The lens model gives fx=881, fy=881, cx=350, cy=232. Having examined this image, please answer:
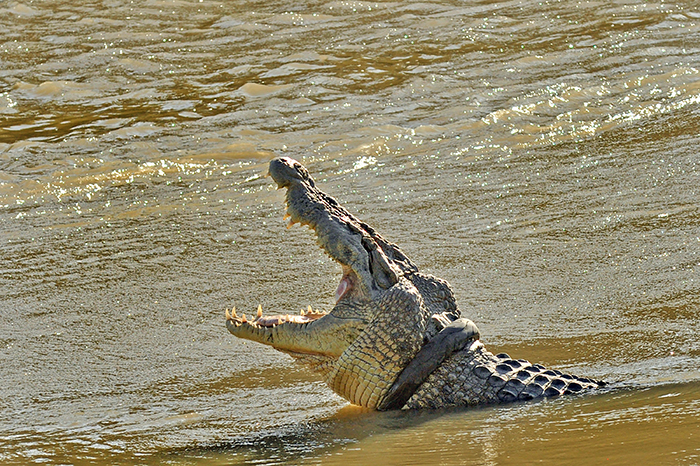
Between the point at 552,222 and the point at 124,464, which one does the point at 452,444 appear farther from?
the point at 552,222

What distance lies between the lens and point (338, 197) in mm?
7203

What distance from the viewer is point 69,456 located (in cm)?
370

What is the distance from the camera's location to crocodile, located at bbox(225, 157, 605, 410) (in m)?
3.96

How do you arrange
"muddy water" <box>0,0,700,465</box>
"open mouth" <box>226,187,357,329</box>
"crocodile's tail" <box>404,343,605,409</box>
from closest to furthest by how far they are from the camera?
"muddy water" <box>0,0,700,465</box> < "crocodile's tail" <box>404,343,605,409</box> < "open mouth" <box>226,187,357,329</box>

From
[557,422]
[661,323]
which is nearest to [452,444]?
[557,422]

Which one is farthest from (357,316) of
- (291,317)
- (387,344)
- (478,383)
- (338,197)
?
(338,197)

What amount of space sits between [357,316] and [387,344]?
0.62 ft

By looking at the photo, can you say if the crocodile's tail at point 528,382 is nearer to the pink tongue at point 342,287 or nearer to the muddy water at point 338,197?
the muddy water at point 338,197

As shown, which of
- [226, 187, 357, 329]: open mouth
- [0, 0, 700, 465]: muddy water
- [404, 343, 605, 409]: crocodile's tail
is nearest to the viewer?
[0, 0, 700, 465]: muddy water

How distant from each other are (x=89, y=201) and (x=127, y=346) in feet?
8.57

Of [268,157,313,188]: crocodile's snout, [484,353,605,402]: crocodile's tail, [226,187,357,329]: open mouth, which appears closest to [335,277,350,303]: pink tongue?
[226,187,357,329]: open mouth

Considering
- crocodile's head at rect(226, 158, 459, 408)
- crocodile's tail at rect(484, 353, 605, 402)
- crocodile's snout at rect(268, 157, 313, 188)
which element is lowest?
crocodile's tail at rect(484, 353, 605, 402)

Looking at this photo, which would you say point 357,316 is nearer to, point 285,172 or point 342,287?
point 342,287

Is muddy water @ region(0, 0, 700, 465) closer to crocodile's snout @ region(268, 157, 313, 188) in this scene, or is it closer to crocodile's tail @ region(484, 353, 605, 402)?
crocodile's tail @ region(484, 353, 605, 402)
